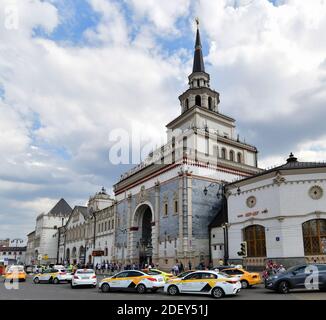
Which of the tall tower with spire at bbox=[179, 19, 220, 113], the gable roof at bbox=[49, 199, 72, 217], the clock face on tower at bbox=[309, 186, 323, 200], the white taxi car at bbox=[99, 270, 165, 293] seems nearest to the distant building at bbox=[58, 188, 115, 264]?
the gable roof at bbox=[49, 199, 72, 217]

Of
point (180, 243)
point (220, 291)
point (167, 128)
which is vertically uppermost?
point (167, 128)

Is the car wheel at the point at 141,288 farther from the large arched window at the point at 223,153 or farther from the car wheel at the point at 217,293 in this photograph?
the large arched window at the point at 223,153

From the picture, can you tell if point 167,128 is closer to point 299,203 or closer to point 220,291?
point 299,203

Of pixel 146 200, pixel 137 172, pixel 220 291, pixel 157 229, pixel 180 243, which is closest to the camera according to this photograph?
pixel 220 291

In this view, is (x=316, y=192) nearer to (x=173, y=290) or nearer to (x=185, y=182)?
(x=185, y=182)

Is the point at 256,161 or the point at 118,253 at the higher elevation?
the point at 256,161

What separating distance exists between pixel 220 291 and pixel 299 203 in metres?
15.2

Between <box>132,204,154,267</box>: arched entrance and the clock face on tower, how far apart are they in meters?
22.4

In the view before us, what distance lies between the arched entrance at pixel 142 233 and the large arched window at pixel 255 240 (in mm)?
16654

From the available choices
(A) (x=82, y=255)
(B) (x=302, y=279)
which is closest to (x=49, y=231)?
(A) (x=82, y=255)

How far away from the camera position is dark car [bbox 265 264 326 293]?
18.3m

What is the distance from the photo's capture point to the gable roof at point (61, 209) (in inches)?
3920
